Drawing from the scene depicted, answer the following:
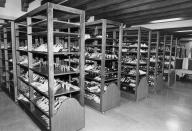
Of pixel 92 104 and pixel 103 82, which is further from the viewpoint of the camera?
pixel 92 104

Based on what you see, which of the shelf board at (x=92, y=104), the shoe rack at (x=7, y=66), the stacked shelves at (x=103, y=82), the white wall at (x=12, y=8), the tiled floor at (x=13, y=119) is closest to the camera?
the tiled floor at (x=13, y=119)

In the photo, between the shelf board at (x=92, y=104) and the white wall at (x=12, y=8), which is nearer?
the shelf board at (x=92, y=104)

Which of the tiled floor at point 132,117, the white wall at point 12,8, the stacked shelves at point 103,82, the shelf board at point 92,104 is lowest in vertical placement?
the tiled floor at point 132,117

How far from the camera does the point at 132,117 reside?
12.5ft

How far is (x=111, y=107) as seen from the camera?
4230 millimetres

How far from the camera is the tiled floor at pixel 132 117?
329 centimetres

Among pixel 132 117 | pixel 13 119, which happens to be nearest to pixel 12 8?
pixel 13 119

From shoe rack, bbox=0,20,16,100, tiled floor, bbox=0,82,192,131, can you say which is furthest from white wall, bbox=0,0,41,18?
tiled floor, bbox=0,82,192,131

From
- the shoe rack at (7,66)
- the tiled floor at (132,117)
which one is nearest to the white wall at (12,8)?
the shoe rack at (7,66)

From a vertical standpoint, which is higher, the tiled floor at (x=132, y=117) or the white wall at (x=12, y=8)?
the white wall at (x=12, y=8)

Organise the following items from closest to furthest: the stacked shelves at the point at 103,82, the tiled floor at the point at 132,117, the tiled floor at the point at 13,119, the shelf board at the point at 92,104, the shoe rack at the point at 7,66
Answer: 1. the tiled floor at the point at 13,119
2. the tiled floor at the point at 132,117
3. the stacked shelves at the point at 103,82
4. the shelf board at the point at 92,104
5. the shoe rack at the point at 7,66

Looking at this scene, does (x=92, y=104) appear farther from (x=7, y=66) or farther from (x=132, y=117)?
(x=7, y=66)

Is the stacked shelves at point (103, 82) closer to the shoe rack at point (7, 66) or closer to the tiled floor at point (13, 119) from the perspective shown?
the tiled floor at point (13, 119)

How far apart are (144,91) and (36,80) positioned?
3690mm
